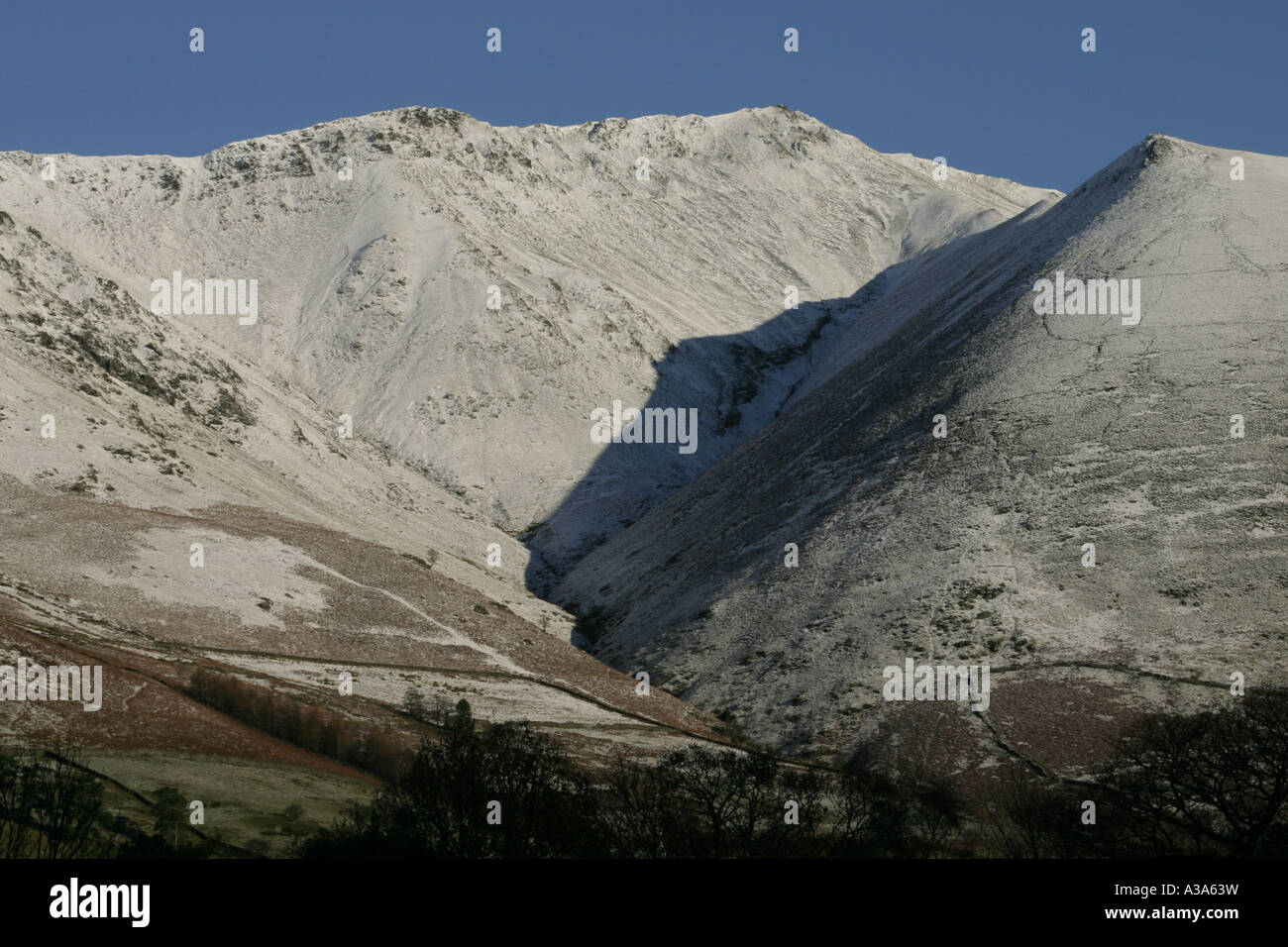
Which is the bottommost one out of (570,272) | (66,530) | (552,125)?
(66,530)

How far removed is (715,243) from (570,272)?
34.2m

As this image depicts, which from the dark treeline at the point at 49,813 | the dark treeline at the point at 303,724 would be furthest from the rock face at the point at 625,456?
the dark treeline at the point at 49,813

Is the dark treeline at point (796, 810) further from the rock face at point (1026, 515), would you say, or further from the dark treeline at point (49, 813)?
the rock face at point (1026, 515)

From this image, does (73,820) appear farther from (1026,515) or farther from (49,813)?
(1026,515)

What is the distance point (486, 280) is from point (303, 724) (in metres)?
94.2

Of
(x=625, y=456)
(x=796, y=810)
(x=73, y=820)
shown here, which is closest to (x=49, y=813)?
(x=73, y=820)

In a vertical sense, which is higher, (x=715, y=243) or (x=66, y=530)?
(x=715, y=243)

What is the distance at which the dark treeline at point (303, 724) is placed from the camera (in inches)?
2104

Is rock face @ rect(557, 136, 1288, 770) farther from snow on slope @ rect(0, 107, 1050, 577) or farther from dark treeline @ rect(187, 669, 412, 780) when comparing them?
snow on slope @ rect(0, 107, 1050, 577)

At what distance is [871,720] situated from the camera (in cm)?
6350

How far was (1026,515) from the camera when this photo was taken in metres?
75.9

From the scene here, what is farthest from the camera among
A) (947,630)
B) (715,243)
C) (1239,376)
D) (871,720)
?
(715,243)
